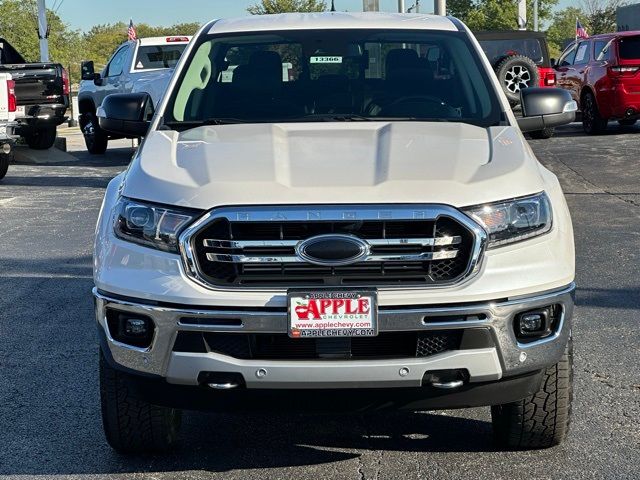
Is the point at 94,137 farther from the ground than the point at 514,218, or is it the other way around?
the point at 514,218

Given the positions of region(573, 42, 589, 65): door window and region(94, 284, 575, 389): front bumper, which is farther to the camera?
region(573, 42, 589, 65): door window

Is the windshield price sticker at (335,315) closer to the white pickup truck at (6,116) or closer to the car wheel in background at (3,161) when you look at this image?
the white pickup truck at (6,116)

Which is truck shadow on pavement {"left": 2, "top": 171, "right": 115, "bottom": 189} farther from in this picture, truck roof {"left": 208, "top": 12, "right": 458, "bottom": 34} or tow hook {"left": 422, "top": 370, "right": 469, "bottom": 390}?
tow hook {"left": 422, "top": 370, "right": 469, "bottom": 390}

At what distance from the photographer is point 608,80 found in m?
20.2

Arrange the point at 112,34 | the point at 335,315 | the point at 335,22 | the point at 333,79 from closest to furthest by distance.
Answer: the point at 335,315 → the point at 333,79 → the point at 335,22 → the point at 112,34

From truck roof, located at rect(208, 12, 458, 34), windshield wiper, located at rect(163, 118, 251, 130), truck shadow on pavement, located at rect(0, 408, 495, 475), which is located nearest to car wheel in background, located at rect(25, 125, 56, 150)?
truck roof, located at rect(208, 12, 458, 34)

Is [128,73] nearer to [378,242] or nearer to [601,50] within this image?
[601,50]

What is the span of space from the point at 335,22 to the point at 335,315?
2470mm

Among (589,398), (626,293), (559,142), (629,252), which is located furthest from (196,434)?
(559,142)

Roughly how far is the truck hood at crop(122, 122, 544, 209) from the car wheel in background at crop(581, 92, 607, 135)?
53.7 feet

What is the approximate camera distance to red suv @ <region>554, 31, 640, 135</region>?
19.9 m

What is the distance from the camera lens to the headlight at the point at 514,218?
4031 mm

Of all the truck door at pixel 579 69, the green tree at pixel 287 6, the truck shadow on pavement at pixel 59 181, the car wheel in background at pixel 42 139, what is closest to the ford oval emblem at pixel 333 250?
the truck shadow on pavement at pixel 59 181

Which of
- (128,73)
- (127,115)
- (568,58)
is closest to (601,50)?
(568,58)
